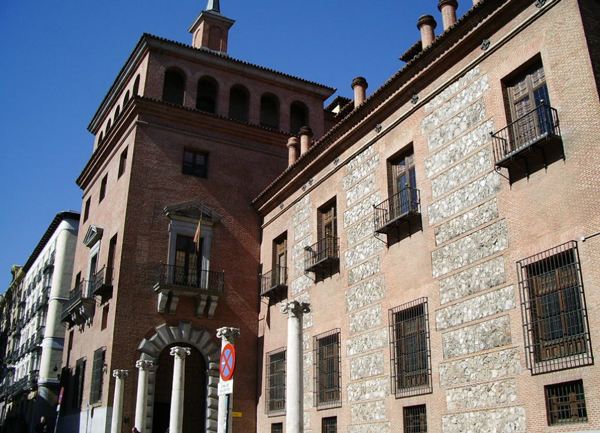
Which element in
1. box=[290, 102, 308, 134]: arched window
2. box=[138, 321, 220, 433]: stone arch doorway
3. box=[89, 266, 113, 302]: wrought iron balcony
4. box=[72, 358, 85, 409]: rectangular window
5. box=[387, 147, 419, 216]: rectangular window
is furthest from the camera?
box=[290, 102, 308, 134]: arched window

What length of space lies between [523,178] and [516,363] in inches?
146

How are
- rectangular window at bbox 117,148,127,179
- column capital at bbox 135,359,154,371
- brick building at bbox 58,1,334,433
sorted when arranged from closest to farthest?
column capital at bbox 135,359,154,371, brick building at bbox 58,1,334,433, rectangular window at bbox 117,148,127,179

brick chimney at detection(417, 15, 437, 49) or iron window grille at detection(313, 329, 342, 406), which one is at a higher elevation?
brick chimney at detection(417, 15, 437, 49)

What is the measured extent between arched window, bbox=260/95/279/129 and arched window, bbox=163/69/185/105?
3704mm

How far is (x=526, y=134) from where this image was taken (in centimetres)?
1346

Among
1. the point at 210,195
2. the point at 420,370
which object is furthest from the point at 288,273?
the point at 420,370

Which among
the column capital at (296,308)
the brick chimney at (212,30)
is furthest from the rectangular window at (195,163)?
the column capital at (296,308)

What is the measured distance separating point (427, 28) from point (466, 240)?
6.53 m

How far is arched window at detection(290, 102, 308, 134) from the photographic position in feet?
97.6

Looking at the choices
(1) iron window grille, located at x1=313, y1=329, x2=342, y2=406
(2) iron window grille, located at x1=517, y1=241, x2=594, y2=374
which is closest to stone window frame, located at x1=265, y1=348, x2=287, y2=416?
(1) iron window grille, located at x1=313, y1=329, x2=342, y2=406

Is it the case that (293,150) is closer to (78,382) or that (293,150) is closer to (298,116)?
(298,116)

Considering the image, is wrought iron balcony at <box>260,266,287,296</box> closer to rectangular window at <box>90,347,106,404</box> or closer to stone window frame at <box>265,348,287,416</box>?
stone window frame at <box>265,348,287,416</box>

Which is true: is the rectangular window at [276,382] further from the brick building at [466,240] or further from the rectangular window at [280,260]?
the rectangular window at [280,260]

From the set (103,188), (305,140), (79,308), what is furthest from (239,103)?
(79,308)
